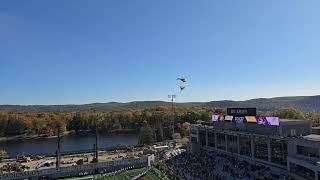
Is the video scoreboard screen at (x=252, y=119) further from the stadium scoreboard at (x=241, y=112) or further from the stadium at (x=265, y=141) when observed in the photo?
the stadium scoreboard at (x=241, y=112)

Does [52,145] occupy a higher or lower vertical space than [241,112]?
lower

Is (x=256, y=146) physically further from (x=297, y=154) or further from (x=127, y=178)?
(x=127, y=178)

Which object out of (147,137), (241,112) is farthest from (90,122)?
(241,112)

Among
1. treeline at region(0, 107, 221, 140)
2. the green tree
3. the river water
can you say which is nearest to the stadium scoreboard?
the green tree

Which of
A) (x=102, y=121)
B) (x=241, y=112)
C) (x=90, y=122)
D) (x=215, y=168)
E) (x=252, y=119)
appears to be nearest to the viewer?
(x=215, y=168)

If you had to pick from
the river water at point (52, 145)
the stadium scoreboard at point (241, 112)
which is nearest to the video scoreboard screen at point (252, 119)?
the stadium scoreboard at point (241, 112)

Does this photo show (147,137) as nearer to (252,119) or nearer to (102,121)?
(252,119)
